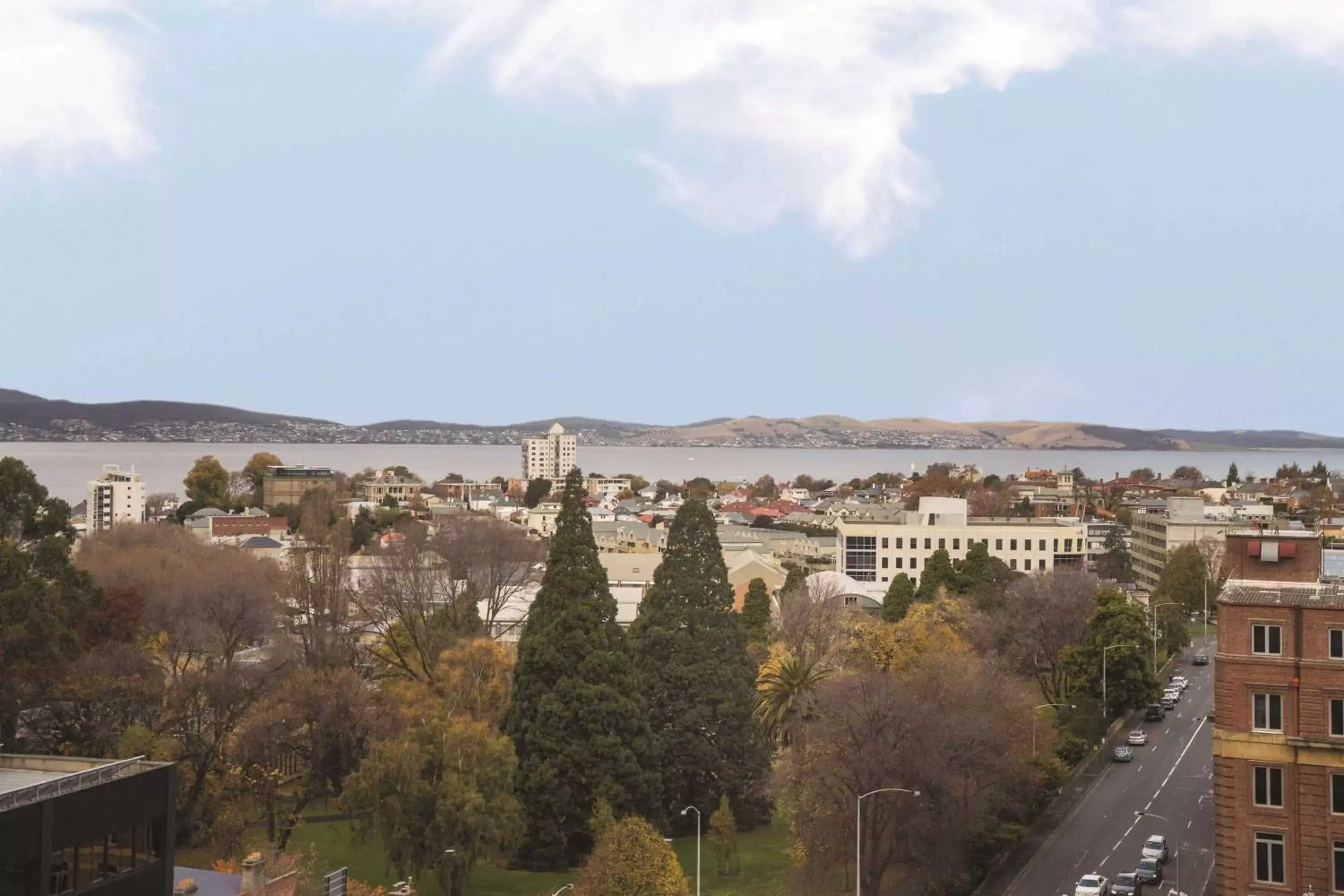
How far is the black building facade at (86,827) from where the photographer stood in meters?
23.1

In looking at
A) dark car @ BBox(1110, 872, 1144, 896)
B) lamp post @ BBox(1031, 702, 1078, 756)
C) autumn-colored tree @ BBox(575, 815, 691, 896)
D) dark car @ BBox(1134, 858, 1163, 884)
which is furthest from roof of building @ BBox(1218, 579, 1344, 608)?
lamp post @ BBox(1031, 702, 1078, 756)

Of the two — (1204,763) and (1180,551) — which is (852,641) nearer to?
(1204,763)

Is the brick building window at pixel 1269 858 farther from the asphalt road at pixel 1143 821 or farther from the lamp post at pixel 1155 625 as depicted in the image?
the lamp post at pixel 1155 625

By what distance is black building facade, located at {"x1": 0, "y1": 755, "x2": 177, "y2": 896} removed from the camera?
911 inches

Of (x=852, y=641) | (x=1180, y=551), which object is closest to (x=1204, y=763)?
(x=852, y=641)

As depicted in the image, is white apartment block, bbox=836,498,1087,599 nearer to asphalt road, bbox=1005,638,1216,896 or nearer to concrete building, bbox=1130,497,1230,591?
concrete building, bbox=1130,497,1230,591

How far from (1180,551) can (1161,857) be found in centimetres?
7457

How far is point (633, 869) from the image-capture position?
114 feet

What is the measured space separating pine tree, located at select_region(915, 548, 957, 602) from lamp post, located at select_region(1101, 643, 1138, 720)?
45.7 ft

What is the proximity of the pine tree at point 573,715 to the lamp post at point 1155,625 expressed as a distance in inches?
1222

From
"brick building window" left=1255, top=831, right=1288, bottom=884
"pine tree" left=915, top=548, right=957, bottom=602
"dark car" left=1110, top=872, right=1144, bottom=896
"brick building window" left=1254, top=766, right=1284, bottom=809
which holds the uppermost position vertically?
"pine tree" left=915, top=548, right=957, bottom=602

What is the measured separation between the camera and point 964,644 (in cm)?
5900

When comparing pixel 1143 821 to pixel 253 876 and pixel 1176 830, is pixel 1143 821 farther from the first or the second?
pixel 253 876

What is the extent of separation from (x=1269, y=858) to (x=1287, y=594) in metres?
6.15
